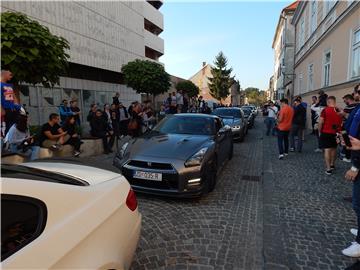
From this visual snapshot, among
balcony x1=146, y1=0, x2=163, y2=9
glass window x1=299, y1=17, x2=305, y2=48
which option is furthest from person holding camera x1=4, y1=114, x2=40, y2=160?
balcony x1=146, y1=0, x2=163, y2=9

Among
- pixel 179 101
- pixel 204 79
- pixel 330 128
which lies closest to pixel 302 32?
pixel 179 101

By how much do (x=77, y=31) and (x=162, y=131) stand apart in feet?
53.1

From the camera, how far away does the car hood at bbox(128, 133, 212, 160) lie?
5145 millimetres

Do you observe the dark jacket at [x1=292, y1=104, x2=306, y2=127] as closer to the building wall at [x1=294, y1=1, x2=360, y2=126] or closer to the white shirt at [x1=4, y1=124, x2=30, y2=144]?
the building wall at [x1=294, y1=1, x2=360, y2=126]

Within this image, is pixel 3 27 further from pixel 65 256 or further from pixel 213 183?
pixel 65 256

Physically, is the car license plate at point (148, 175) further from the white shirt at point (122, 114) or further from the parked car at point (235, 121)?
the parked car at point (235, 121)

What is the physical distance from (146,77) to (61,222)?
53.5 ft

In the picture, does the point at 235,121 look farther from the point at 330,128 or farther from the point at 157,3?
the point at 157,3

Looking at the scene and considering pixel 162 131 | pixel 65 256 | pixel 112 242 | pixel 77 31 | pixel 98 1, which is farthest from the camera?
pixel 98 1

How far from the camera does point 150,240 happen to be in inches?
149

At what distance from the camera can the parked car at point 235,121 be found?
1256 cm

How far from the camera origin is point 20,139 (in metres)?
5.75

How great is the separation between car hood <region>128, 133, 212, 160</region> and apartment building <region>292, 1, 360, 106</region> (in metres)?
7.15

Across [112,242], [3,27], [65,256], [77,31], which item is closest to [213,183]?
[112,242]
